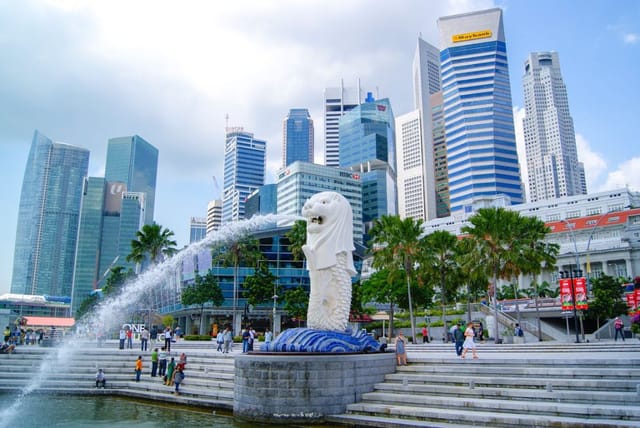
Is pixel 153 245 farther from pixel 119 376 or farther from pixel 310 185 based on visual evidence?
pixel 310 185

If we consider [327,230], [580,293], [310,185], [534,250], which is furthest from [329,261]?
[310,185]

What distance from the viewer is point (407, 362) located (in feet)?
56.6

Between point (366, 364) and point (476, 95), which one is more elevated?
point (476, 95)

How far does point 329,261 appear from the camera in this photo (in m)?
17.6

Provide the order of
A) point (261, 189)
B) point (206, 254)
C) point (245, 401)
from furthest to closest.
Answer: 1. point (261, 189)
2. point (206, 254)
3. point (245, 401)

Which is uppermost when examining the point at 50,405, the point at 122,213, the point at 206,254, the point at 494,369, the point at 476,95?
the point at 476,95

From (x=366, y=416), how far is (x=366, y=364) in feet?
6.35

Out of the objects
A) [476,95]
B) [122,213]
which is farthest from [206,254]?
[122,213]

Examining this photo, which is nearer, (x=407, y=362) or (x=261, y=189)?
(x=407, y=362)

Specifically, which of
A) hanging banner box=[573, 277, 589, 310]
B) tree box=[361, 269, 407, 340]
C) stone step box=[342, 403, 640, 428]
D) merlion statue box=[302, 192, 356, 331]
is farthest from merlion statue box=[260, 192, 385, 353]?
tree box=[361, 269, 407, 340]

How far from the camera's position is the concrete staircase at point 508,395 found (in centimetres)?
1159

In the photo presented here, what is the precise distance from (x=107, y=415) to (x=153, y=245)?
36485 mm

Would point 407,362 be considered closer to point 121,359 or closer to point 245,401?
point 245,401

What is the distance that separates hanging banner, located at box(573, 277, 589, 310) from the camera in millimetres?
30214
